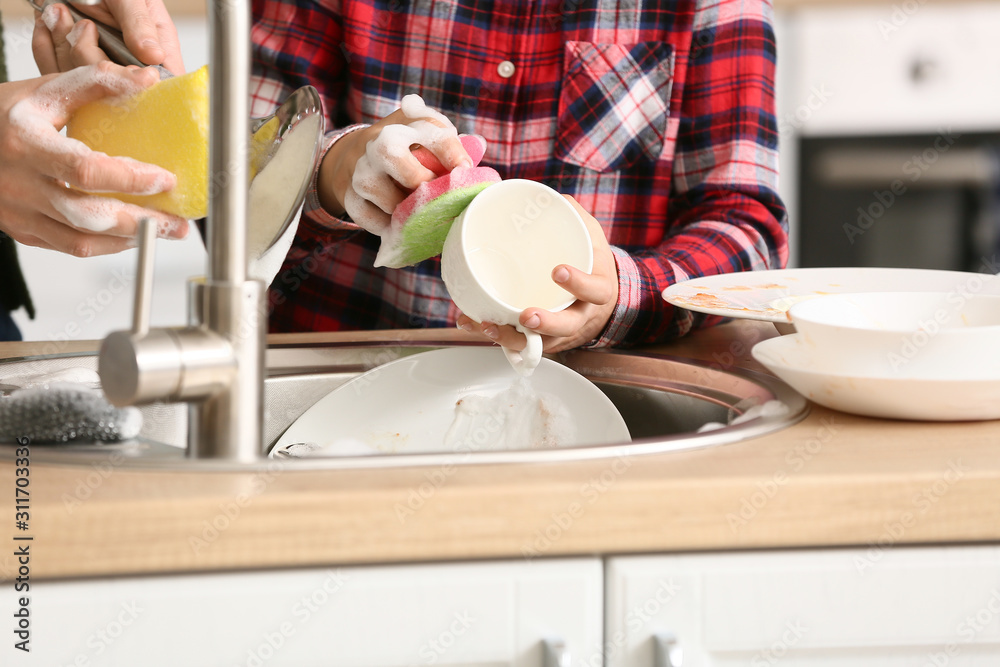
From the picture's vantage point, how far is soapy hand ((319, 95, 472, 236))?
2.14 ft

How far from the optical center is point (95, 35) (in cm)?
69

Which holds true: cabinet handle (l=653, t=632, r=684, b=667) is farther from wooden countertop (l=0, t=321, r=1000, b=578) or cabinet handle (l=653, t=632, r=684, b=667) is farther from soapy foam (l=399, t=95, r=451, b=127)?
soapy foam (l=399, t=95, r=451, b=127)

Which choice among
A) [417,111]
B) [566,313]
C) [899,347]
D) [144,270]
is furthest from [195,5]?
[899,347]

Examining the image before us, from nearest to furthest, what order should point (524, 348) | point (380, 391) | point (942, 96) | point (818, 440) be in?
1. point (818, 440)
2. point (524, 348)
3. point (380, 391)
4. point (942, 96)

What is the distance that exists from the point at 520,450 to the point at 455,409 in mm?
326

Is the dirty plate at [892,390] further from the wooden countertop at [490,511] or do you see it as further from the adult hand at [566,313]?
the adult hand at [566,313]

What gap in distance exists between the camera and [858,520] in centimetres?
42

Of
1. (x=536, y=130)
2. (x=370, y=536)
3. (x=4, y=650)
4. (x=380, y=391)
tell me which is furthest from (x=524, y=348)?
(x=536, y=130)

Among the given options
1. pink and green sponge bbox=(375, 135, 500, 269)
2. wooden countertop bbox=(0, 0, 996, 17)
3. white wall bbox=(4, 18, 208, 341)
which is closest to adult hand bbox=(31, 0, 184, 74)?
pink and green sponge bbox=(375, 135, 500, 269)

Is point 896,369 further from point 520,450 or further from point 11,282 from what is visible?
point 11,282

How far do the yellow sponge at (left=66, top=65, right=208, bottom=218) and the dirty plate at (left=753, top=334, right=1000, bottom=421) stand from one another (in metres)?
0.40

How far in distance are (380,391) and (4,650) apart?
1.39ft

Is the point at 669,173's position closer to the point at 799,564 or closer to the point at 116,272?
the point at 799,564

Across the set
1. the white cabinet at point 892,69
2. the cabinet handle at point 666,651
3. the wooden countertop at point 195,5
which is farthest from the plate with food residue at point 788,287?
the white cabinet at point 892,69
